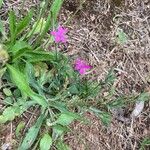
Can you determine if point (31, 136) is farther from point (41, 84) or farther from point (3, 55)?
point (3, 55)

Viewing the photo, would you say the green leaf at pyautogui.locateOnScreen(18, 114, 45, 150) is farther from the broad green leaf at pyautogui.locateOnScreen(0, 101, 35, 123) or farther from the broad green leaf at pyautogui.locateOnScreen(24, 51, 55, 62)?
the broad green leaf at pyautogui.locateOnScreen(24, 51, 55, 62)

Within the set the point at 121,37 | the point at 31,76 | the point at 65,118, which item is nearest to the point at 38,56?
the point at 31,76

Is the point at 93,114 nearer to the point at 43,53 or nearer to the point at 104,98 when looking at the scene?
the point at 104,98

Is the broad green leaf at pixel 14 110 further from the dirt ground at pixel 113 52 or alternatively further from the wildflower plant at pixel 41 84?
the dirt ground at pixel 113 52

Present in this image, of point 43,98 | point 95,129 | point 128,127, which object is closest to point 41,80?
point 43,98

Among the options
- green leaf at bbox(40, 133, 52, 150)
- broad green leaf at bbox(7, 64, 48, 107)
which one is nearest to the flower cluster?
broad green leaf at bbox(7, 64, 48, 107)
